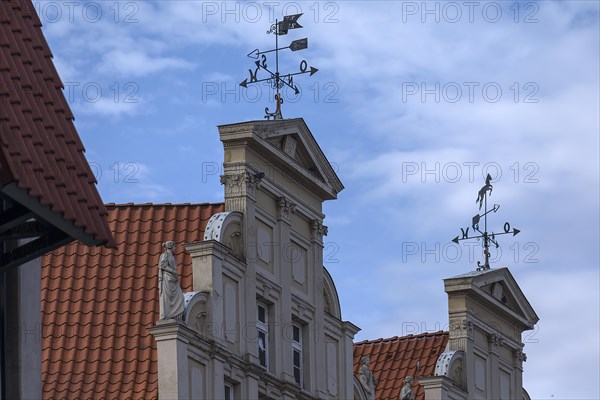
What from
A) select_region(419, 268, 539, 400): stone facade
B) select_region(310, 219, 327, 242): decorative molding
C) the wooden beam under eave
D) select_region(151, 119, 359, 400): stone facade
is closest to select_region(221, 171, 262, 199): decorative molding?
select_region(151, 119, 359, 400): stone facade

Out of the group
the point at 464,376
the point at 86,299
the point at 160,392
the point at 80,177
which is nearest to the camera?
the point at 80,177

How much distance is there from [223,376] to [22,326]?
10.2m

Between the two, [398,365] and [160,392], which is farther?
[398,365]

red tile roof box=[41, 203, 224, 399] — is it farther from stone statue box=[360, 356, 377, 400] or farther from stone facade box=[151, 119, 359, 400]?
stone statue box=[360, 356, 377, 400]

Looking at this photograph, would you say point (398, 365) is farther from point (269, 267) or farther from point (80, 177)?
point (80, 177)

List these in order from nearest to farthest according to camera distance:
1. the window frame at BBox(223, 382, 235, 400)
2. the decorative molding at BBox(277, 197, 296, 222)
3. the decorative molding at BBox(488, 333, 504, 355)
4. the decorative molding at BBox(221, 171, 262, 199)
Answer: the window frame at BBox(223, 382, 235, 400) < the decorative molding at BBox(221, 171, 262, 199) < the decorative molding at BBox(277, 197, 296, 222) < the decorative molding at BBox(488, 333, 504, 355)

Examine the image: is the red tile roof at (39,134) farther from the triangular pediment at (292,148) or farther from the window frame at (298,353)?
the window frame at (298,353)

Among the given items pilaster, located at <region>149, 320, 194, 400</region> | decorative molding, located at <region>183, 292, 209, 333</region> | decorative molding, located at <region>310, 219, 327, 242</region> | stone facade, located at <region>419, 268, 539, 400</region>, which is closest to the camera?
pilaster, located at <region>149, 320, 194, 400</region>

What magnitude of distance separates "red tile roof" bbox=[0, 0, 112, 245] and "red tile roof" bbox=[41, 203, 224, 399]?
31.3 feet

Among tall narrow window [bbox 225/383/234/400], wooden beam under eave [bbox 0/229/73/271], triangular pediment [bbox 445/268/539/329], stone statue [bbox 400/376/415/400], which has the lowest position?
wooden beam under eave [bbox 0/229/73/271]

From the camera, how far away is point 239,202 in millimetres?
32562

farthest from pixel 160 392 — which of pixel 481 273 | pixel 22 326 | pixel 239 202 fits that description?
pixel 481 273

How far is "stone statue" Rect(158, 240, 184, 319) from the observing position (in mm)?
29859

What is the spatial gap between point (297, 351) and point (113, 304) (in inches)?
145
